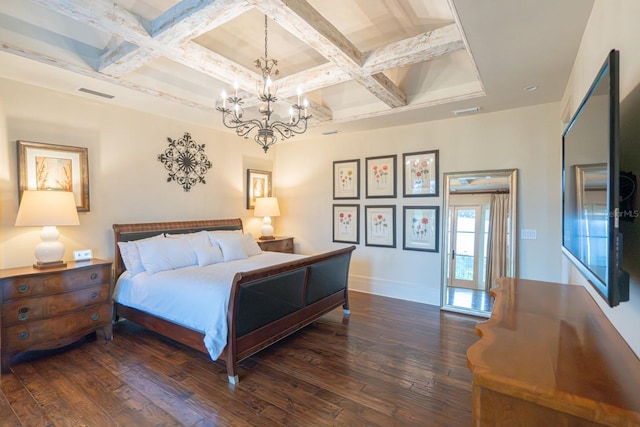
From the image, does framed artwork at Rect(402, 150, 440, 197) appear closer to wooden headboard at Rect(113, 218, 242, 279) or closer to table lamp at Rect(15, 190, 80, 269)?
wooden headboard at Rect(113, 218, 242, 279)

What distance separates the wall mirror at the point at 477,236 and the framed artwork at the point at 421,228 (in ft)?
0.50

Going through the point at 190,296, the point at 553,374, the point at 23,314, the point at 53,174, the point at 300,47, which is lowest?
the point at 23,314

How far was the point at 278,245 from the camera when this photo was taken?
214 inches

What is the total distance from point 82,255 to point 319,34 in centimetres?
335

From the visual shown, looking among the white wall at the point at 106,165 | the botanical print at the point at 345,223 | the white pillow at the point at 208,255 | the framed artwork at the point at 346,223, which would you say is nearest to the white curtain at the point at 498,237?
the framed artwork at the point at 346,223

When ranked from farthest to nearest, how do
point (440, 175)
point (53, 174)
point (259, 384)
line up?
point (440, 175)
point (53, 174)
point (259, 384)

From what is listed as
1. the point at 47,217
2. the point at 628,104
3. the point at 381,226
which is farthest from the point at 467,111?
the point at 47,217

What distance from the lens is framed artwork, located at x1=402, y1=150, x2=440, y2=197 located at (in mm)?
4469

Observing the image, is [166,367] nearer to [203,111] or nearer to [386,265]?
[203,111]

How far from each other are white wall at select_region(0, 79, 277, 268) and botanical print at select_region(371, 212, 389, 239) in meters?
2.47

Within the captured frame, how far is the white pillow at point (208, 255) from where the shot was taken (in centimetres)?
371

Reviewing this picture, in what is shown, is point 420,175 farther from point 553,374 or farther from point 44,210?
point 44,210

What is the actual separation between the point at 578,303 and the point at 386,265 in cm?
316

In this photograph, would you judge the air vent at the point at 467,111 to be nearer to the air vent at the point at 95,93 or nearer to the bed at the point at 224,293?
the bed at the point at 224,293
